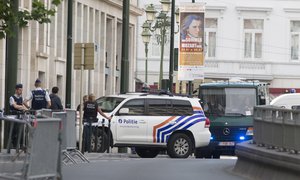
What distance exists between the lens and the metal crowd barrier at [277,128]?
16656 mm

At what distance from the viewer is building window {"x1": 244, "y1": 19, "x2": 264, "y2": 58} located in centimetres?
7603

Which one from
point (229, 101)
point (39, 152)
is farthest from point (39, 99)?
point (39, 152)

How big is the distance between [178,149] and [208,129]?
1124 millimetres

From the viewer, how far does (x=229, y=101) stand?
112ft

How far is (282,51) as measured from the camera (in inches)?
2965

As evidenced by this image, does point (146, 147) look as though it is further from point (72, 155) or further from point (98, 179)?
point (98, 179)

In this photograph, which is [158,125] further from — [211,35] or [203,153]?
[211,35]

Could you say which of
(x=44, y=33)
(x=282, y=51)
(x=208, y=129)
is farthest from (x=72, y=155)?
(x=282, y=51)

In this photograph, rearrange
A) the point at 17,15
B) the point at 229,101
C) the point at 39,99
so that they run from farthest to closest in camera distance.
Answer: the point at 229,101 → the point at 39,99 → the point at 17,15

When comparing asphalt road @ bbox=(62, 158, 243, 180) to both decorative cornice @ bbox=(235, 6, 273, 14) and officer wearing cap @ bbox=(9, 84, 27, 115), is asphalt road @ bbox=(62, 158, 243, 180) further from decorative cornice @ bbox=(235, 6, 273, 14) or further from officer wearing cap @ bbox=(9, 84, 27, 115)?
decorative cornice @ bbox=(235, 6, 273, 14)

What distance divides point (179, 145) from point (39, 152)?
55.1 ft

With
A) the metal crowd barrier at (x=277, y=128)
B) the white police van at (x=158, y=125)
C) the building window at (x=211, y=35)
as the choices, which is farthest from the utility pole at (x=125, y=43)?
the building window at (x=211, y=35)

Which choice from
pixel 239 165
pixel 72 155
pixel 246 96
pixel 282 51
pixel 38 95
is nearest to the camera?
pixel 239 165

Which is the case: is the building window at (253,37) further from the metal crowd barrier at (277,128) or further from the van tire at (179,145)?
the metal crowd barrier at (277,128)
